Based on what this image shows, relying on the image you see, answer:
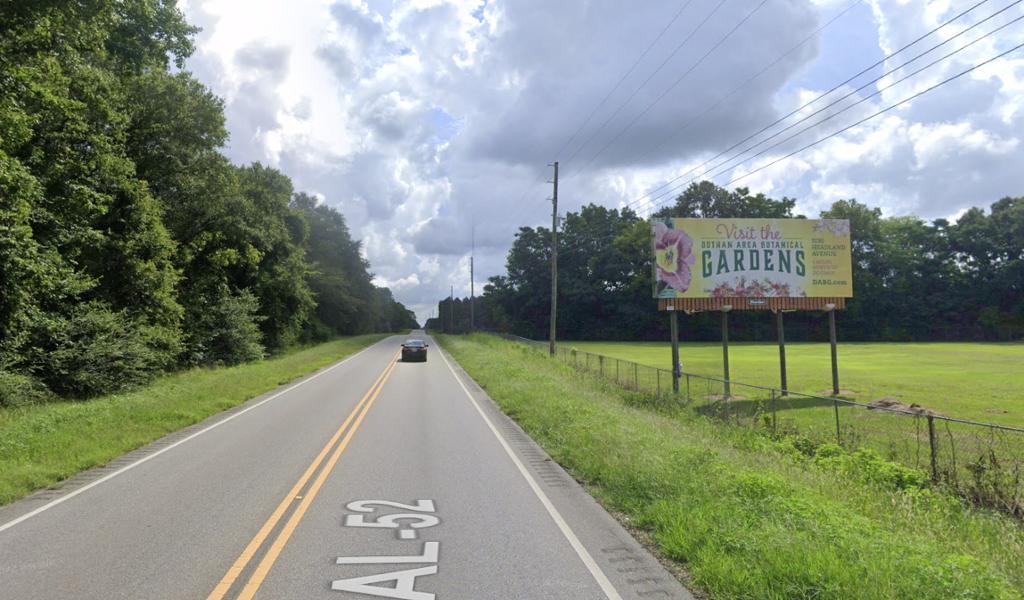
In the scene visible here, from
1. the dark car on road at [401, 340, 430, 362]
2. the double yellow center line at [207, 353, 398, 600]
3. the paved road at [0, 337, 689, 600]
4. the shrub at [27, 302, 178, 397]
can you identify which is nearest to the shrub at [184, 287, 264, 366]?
the dark car on road at [401, 340, 430, 362]

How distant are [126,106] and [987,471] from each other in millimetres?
31122

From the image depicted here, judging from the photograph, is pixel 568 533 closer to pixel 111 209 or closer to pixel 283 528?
pixel 283 528

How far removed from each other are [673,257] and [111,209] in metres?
22.1

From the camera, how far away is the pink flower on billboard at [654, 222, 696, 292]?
26281mm

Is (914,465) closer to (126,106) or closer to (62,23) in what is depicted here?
(62,23)

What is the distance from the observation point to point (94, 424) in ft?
46.2

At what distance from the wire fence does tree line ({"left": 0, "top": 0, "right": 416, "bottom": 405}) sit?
56.7ft

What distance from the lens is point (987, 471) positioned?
33.7 ft

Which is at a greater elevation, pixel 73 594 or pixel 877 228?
pixel 877 228

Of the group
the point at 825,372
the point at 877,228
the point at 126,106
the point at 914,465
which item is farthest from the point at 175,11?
the point at 877,228

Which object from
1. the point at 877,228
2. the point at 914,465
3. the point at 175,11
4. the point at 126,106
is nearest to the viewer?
the point at 914,465

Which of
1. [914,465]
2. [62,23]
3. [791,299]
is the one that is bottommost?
[914,465]

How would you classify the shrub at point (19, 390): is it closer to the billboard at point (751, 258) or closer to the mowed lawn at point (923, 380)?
the billboard at point (751, 258)

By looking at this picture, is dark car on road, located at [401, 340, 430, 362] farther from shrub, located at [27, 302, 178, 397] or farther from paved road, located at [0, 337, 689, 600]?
paved road, located at [0, 337, 689, 600]
